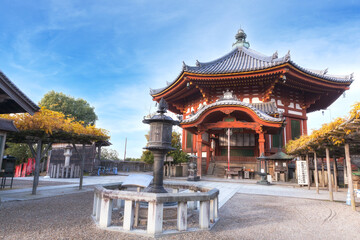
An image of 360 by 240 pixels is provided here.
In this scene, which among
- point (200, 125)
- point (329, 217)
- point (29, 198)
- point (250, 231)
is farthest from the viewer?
point (200, 125)

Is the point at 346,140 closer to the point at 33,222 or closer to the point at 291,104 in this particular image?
the point at 33,222

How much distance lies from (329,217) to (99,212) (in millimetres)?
5893

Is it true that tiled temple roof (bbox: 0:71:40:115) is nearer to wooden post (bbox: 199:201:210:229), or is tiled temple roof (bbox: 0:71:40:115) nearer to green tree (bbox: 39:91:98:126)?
wooden post (bbox: 199:201:210:229)

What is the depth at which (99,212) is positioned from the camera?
470 cm

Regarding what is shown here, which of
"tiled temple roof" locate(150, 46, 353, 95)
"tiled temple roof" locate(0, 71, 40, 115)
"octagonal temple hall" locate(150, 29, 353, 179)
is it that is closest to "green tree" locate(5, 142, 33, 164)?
"tiled temple roof" locate(150, 46, 353, 95)

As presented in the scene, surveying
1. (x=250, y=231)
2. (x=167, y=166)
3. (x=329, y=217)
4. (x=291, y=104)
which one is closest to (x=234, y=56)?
(x=291, y=104)

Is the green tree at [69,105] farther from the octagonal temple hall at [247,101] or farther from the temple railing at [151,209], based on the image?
the temple railing at [151,209]

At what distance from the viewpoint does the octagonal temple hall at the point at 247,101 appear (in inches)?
597

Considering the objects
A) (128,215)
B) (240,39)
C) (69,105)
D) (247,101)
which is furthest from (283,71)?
(69,105)

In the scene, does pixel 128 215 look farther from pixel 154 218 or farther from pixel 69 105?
pixel 69 105

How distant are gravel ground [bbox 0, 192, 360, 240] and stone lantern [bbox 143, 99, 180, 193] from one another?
171cm

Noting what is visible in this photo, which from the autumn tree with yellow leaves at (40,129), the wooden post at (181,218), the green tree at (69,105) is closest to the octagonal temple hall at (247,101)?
the autumn tree with yellow leaves at (40,129)

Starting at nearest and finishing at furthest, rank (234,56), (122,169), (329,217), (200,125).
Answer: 1. (329,217)
2. (200,125)
3. (234,56)
4. (122,169)

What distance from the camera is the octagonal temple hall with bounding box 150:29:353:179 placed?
15.2m
